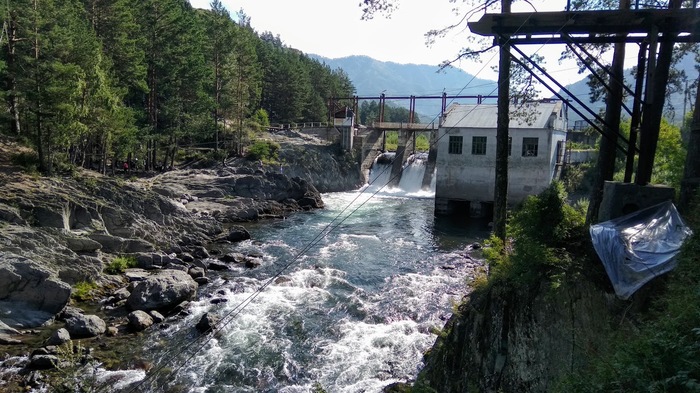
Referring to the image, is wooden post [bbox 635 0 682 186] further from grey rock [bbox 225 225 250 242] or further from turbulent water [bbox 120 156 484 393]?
grey rock [bbox 225 225 250 242]

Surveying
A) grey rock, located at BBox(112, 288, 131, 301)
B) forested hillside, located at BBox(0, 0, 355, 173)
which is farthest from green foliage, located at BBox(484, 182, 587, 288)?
forested hillside, located at BBox(0, 0, 355, 173)

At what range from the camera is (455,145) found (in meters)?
36.4

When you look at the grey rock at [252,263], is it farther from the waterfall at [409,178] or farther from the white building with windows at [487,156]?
the waterfall at [409,178]

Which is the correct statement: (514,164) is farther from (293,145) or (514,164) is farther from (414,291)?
(293,145)

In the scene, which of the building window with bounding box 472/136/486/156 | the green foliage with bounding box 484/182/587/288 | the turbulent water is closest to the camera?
the green foliage with bounding box 484/182/587/288

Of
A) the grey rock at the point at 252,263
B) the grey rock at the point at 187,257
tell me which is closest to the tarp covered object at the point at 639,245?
the grey rock at the point at 252,263

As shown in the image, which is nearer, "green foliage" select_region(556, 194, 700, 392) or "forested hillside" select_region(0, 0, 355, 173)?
"green foliage" select_region(556, 194, 700, 392)

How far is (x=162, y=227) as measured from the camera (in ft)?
83.1

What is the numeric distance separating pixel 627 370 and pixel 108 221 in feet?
76.3

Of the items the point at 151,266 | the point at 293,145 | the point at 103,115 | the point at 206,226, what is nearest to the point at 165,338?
the point at 151,266

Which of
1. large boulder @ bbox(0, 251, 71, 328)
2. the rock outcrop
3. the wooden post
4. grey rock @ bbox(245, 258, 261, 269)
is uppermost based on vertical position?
the wooden post

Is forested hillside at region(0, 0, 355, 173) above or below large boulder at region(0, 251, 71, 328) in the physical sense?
above

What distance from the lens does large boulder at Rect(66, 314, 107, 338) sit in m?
13.9

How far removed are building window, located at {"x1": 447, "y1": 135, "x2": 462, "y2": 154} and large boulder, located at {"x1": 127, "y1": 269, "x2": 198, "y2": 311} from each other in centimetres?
2483
